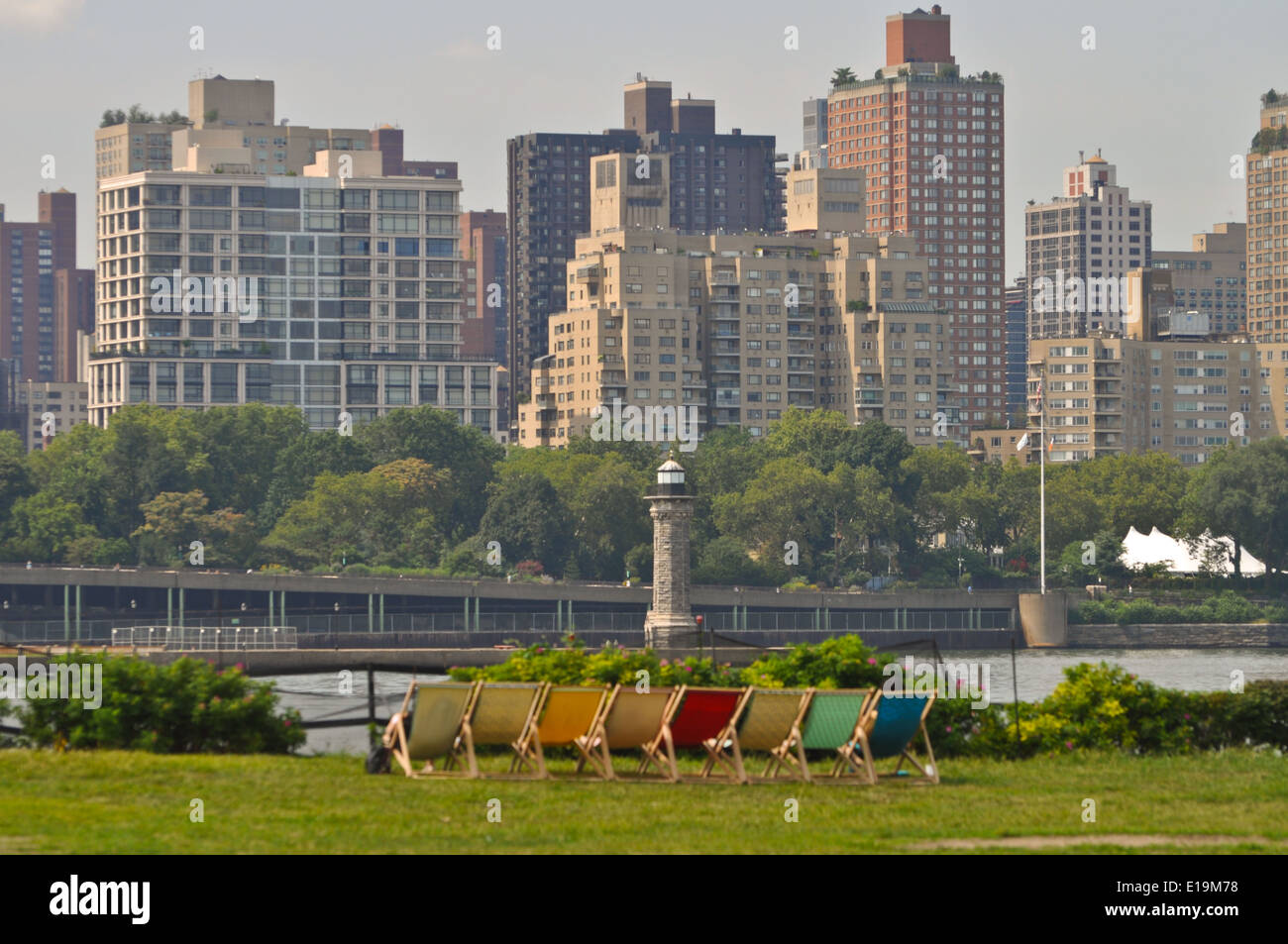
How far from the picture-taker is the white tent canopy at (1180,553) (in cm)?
16438

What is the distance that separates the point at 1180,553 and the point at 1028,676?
64078mm

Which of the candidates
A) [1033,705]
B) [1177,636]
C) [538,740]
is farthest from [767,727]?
[1177,636]

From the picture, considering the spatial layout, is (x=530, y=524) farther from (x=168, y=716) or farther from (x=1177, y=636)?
(x=168, y=716)

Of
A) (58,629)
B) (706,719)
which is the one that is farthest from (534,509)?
(706,719)

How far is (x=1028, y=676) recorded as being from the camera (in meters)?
106

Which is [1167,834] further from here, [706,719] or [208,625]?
[208,625]

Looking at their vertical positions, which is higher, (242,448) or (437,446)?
(437,446)

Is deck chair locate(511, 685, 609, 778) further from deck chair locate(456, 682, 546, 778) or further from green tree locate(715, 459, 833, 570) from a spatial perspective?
green tree locate(715, 459, 833, 570)

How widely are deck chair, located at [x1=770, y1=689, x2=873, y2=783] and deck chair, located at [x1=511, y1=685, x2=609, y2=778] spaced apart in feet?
6.87

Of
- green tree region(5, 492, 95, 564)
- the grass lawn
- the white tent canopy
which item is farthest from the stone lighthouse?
the white tent canopy

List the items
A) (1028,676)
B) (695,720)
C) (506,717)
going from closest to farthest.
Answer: (506,717) → (695,720) → (1028,676)

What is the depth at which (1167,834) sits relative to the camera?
2180 cm

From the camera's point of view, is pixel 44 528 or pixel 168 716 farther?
pixel 44 528

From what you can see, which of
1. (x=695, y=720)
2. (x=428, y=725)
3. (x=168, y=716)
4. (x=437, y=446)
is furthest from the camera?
(x=437, y=446)
